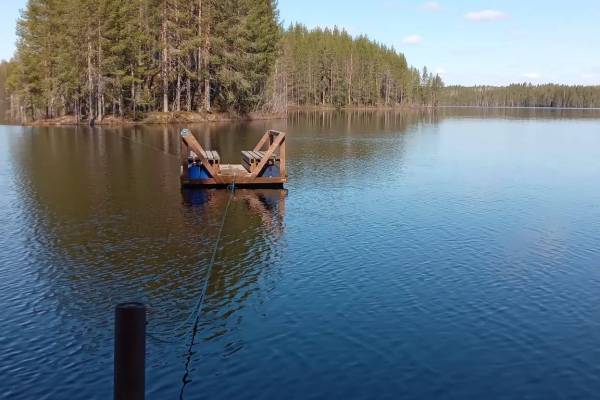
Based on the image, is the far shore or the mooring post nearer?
the mooring post

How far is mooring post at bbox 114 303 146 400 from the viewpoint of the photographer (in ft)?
23.6

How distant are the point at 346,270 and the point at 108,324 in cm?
757

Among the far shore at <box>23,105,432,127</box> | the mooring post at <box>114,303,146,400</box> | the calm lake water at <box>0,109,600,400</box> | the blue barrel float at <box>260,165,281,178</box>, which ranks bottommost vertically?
the calm lake water at <box>0,109,600,400</box>

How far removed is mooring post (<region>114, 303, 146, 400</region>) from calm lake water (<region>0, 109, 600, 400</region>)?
→ 3408 mm

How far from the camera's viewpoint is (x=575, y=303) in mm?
16016

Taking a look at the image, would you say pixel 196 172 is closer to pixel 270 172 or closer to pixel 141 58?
pixel 270 172

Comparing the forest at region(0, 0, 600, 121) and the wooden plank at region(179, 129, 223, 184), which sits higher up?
the forest at region(0, 0, 600, 121)

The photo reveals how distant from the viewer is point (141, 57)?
78.5 m

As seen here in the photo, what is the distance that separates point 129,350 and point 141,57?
76967 mm

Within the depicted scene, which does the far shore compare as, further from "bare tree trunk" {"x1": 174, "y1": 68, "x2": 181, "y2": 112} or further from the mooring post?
the mooring post

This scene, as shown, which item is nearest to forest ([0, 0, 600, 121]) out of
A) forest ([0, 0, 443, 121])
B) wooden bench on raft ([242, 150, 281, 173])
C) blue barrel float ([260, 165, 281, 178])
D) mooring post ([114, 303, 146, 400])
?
forest ([0, 0, 443, 121])

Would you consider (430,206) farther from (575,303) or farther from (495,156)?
(495,156)

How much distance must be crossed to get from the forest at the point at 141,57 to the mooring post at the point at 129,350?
6873 cm

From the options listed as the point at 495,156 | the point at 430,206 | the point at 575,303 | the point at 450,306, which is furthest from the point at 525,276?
the point at 495,156
